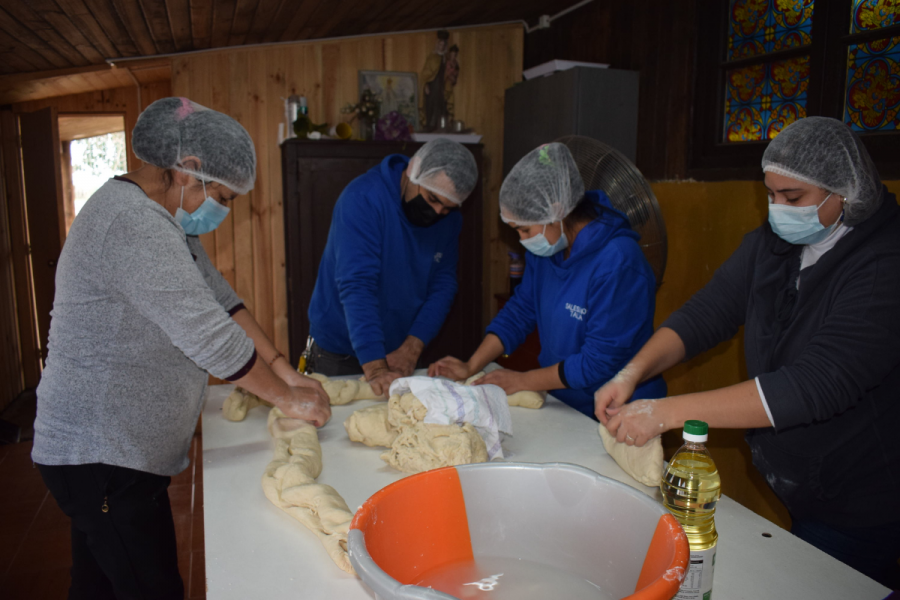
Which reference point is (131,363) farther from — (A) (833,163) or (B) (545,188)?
(A) (833,163)

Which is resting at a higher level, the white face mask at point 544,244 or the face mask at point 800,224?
the face mask at point 800,224

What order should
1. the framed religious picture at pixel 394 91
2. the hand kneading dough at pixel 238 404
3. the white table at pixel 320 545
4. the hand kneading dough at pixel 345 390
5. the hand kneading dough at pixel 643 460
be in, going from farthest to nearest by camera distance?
the framed religious picture at pixel 394 91 < the hand kneading dough at pixel 345 390 < the hand kneading dough at pixel 238 404 < the hand kneading dough at pixel 643 460 < the white table at pixel 320 545

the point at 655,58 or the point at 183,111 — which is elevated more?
the point at 655,58

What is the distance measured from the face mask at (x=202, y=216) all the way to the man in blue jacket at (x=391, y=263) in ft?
2.03

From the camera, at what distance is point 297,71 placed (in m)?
4.05

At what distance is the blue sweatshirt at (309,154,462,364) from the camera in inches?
80.0

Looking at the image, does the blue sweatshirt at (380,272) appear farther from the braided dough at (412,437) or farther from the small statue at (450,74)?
the small statue at (450,74)

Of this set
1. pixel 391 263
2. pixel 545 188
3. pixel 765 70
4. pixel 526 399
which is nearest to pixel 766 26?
pixel 765 70

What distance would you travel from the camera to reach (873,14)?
219cm

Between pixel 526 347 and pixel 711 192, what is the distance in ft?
4.58

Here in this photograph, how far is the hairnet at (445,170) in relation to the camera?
205cm

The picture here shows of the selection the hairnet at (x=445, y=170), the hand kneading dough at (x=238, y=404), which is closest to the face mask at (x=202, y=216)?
the hand kneading dough at (x=238, y=404)

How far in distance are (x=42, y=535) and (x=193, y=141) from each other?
7.54 ft

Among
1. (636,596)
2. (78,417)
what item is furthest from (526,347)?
(636,596)
